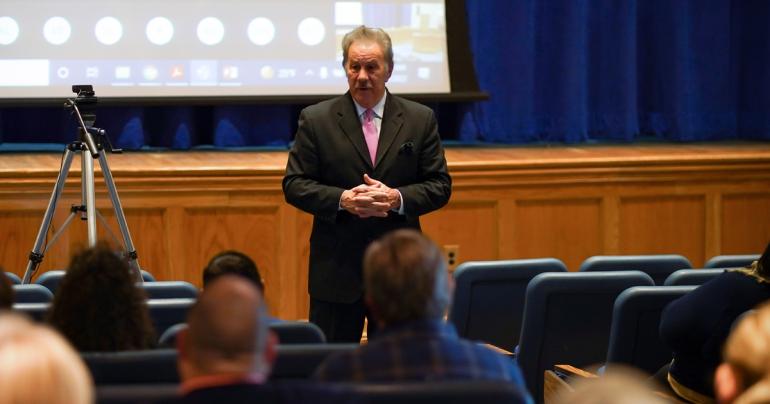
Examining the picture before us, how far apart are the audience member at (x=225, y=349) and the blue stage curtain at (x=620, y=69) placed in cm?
648

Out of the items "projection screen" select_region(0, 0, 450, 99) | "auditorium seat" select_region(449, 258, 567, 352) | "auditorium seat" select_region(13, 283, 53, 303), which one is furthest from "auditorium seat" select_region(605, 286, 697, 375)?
"projection screen" select_region(0, 0, 450, 99)

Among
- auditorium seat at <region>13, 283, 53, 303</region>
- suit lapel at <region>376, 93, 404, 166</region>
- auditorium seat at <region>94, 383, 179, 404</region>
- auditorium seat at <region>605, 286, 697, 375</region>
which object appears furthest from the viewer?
suit lapel at <region>376, 93, 404, 166</region>

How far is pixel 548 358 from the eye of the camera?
3.95 metres

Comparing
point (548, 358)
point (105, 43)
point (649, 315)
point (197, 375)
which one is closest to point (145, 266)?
point (105, 43)

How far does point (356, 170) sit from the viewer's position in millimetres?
4062

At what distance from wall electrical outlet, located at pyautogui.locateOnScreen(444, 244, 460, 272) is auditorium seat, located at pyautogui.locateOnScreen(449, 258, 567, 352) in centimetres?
238

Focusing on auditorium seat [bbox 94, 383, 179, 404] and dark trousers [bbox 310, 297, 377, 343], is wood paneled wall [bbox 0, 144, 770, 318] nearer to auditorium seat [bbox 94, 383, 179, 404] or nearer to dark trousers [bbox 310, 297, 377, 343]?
dark trousers [bbox 310, 297, 377, 343]

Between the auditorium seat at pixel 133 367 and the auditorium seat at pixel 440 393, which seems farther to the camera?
the auditorium seat at pixel 133 367

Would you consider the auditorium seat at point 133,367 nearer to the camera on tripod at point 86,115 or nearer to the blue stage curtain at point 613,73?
the camera on tripod at point 86,115

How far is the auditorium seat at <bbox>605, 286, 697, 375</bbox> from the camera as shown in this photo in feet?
11.5

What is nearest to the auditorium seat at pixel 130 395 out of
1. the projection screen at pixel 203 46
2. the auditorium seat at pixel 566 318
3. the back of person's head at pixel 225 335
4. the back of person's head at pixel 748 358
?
the back of person's head at pixel 225 335

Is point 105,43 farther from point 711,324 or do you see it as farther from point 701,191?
point 711,324

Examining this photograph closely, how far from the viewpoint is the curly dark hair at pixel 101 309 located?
2.62 meters

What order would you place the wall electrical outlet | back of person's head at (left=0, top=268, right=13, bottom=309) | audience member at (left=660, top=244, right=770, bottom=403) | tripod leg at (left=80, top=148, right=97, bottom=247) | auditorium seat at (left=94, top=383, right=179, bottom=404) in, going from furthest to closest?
the wall electrical outlet, tripod leg at (left=80, top=148, right=97, bottom=247), audience member at (left=660, top=244, right=770, bottom=403), back of person's head at (left=0, top=268, right=13, bottom=309), auditorium seat at (left=94, top=383, right=179, bottom=404)
